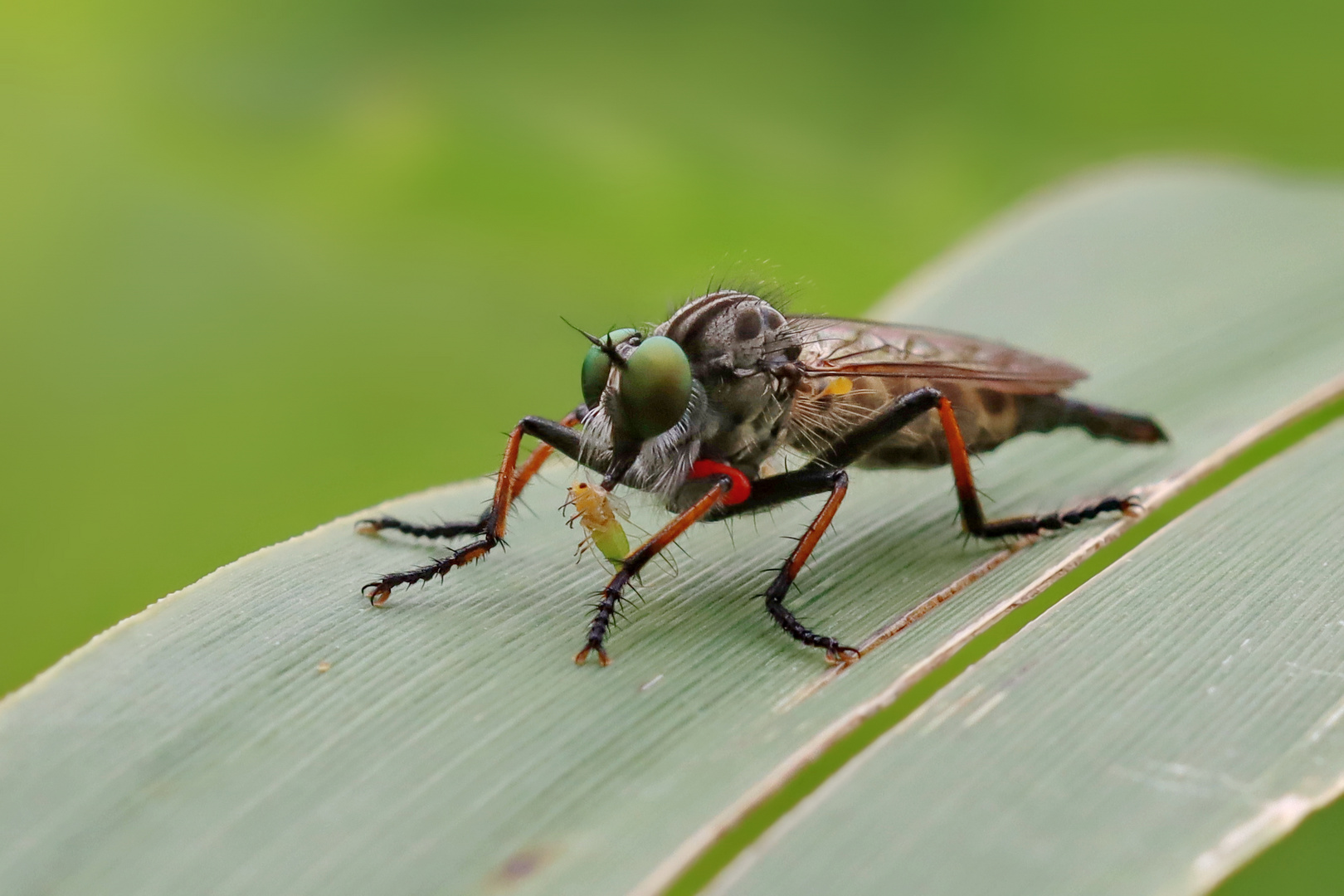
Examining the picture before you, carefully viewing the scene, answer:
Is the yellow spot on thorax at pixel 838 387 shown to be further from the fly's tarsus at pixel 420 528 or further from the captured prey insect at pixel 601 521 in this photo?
the fly's tarsus at pixel 420 528

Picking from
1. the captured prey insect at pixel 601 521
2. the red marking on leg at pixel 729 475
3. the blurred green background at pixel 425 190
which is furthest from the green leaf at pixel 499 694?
the blurred green background at pixel 425 190

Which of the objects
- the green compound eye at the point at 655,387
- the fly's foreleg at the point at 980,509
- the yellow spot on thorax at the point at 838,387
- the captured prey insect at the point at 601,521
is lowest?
the fly's foreleg at the point at 980,509

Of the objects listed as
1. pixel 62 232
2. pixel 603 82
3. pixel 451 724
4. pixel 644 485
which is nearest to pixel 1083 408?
pixel 644 485

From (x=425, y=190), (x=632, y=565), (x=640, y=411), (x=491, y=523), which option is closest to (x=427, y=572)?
(x=491, y=523)

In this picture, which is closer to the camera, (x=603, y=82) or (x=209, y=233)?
(x=209, y=233)

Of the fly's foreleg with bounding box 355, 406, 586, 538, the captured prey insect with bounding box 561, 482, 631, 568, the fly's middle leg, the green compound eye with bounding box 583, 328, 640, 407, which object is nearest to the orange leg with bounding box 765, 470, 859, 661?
the fly's middle leg

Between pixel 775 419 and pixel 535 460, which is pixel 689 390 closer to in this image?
pixel 775 419

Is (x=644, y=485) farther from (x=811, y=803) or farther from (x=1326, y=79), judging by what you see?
(x=1326, y=79)
